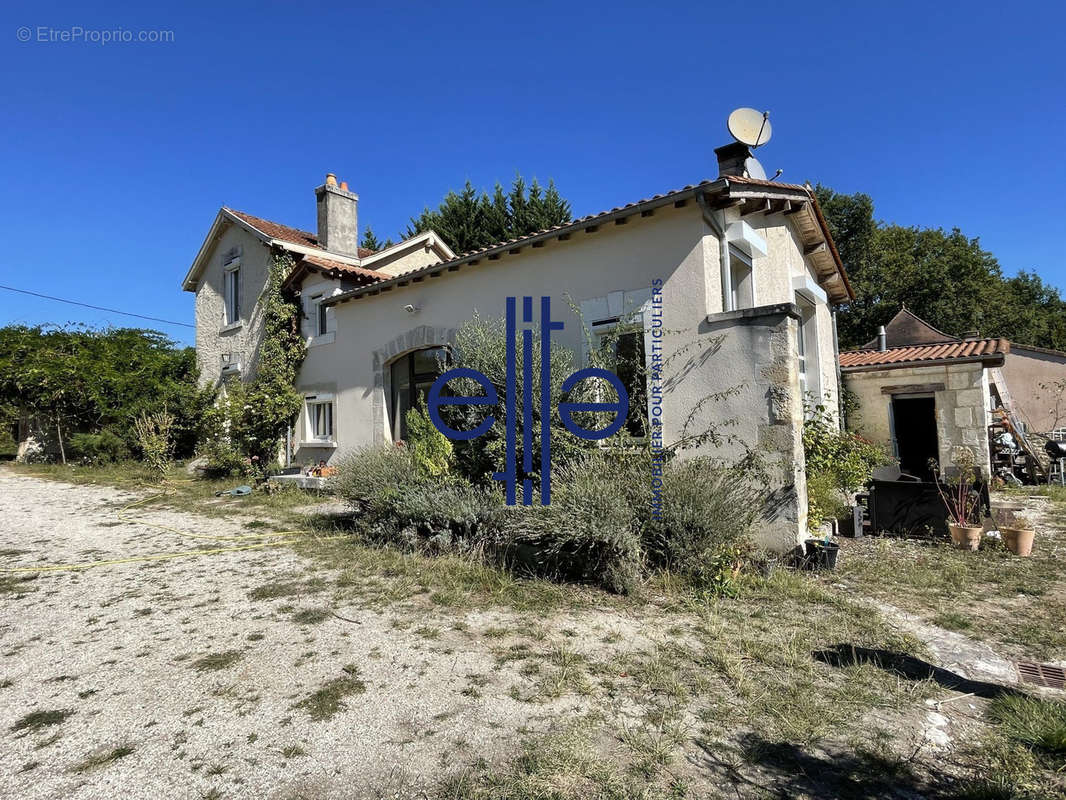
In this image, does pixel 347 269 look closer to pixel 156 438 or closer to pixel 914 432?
pixel 156 438

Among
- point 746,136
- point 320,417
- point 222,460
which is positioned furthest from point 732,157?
point 222,460

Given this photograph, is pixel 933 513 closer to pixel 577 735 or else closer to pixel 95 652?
pixel 577 735

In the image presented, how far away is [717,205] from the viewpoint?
6590 mm

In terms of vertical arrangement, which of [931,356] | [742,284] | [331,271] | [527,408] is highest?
[331,271]

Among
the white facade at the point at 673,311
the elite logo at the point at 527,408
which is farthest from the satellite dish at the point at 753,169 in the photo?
the elite logo at the point at 527,408

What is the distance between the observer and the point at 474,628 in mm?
3980

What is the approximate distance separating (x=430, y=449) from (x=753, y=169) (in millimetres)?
5786

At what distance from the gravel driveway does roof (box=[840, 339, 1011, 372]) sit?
10.1 metres

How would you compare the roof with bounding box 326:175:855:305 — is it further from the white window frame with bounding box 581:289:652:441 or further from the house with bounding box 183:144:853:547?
the white window frame with bounding box 581:289:652:441

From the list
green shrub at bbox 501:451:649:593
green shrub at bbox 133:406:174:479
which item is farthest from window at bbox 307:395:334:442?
green shrub at bbox 501:451:649:593

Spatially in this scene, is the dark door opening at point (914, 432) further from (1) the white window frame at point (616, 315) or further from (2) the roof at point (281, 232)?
(2) the roof at point (281, 232)

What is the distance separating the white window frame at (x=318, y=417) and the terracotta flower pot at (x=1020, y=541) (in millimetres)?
10609

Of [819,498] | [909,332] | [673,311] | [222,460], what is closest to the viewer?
[819,498]

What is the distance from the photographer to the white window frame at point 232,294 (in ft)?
47.7
